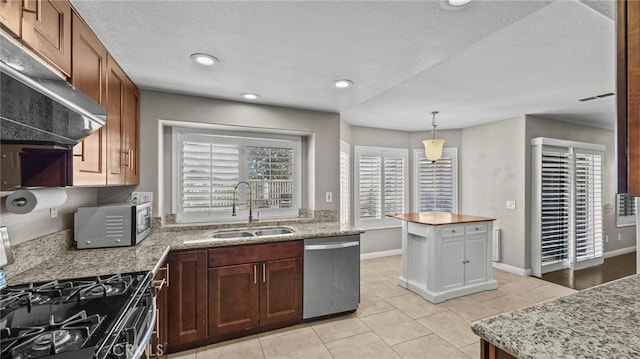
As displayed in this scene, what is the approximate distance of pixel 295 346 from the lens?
2.36m

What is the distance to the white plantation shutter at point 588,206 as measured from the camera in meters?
4.46

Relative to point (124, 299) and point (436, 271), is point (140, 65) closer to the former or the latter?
point (124, 299)

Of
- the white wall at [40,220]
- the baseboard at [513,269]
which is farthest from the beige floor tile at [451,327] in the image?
the white wall at [40,220]

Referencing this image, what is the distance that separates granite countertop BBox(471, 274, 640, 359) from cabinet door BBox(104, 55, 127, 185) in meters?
2.33

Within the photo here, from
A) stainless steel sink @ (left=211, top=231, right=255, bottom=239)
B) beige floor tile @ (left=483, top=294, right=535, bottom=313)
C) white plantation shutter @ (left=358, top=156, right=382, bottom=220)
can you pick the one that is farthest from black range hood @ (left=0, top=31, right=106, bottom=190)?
white plantation shutter @ (left=358, top=156, right=382, bottom=220)

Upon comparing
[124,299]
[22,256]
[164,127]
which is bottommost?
[124,299]

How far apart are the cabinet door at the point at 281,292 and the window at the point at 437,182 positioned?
3263mm

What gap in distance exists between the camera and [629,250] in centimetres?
551

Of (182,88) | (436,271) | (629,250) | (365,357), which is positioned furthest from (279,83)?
(629,250)

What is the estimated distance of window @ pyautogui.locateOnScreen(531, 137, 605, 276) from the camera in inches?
160

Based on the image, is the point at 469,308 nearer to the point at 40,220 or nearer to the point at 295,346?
the point at 295,346

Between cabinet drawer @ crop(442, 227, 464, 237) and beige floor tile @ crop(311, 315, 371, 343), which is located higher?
cabinet drawer @ crop(442, 227, 464, 237)

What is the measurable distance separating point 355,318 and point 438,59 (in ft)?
8.06

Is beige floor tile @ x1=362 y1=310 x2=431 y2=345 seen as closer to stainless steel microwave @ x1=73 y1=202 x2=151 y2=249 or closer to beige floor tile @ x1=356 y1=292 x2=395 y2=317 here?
beige floor tile @ x1=356 y1=292 x2=395 y2=317
